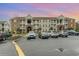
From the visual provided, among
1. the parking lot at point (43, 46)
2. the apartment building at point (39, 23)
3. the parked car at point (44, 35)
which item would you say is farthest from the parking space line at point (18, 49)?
the parked car at point (44, 35)

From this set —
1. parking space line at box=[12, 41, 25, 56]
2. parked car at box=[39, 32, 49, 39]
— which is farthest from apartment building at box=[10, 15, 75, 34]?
parking space line at box=[12, 41, 25, 56]

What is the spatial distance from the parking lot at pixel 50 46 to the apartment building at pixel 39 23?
130 mm

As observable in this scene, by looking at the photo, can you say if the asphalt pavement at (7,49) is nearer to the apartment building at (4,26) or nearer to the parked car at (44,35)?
the apartment building at (4,26)

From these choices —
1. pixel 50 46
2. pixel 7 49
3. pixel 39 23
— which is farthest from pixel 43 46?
pixel 7 49

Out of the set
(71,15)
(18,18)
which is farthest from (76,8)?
(18,18)

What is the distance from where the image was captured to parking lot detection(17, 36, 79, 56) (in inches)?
392

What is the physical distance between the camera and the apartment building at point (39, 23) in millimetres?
10009

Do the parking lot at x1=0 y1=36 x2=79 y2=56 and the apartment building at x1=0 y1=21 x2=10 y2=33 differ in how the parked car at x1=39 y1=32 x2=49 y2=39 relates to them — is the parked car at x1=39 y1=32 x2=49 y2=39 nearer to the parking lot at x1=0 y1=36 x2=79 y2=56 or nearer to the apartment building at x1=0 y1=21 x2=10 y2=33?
the parking lot at x1=0 y1=36 x2=79 y2=56

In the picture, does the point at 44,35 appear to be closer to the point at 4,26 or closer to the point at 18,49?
the point at 18,49

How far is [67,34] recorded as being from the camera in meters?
10.1

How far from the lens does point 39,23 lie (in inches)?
395

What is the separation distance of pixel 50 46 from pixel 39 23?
318mm

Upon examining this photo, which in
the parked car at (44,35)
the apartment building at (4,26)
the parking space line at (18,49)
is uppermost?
the apartment building at (4,26)

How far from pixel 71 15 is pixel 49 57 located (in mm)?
590
